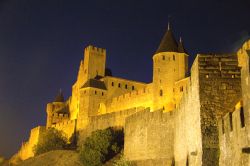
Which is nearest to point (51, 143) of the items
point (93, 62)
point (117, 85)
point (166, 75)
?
point (117, 85)

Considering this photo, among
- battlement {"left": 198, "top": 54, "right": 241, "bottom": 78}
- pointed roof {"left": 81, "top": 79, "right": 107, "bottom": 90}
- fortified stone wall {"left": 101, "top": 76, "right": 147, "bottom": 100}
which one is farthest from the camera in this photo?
fortified stone wall {"left": 101, "top": 76, "right": 147, "bottom": 100}

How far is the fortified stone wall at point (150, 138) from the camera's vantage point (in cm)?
2564

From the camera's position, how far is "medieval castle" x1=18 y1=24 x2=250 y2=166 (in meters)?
12.6

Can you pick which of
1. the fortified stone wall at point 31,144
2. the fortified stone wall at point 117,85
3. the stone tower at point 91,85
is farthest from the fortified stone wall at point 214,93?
the fortified stone wall at point 31,144

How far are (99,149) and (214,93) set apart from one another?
2256 cm

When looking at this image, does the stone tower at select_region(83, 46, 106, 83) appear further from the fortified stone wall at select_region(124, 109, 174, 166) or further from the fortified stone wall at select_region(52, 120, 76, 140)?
the fortified stone wall at select_region(124, 109, 174, 166)

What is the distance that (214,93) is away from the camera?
13867 millimetres

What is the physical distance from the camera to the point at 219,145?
13.2 meters

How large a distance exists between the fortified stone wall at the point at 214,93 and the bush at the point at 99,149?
70.5 ft

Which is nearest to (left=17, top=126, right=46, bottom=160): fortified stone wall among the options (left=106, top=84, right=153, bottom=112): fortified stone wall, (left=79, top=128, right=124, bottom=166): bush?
(left=106, top=84, right=153, bottom=112): fortified stone wall

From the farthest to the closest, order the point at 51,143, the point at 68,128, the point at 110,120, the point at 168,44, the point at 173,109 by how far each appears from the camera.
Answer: the point at 68,128 → the point at 51,143 → the point at 168,44 → the point at 110,120 → the point at 173,109

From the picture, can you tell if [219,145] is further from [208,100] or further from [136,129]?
[136,129]

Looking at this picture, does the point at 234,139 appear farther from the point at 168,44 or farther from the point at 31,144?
the point at 31,144

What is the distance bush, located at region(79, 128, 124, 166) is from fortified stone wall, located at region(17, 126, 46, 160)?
25.7 meters
